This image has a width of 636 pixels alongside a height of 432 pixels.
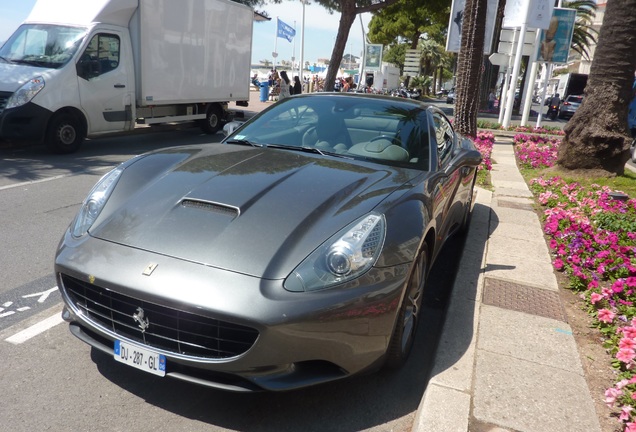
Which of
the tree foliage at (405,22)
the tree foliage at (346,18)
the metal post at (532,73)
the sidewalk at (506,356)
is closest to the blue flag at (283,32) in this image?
the tree foliage at (405,22)

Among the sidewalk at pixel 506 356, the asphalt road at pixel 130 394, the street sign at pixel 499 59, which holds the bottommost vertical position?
the asphalt road at pixel 130 394

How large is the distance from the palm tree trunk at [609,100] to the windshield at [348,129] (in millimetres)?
5099

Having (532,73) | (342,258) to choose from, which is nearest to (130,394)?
(342,258)

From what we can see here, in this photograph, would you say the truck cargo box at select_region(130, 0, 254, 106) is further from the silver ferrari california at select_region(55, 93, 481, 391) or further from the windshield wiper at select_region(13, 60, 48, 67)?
the silver ferrari california at select_region(55, 93, 481, 391)

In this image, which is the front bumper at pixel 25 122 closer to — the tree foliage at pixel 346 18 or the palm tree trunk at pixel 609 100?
the palm tree trunk at pixel 609 100

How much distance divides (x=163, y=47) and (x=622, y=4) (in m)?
8.52

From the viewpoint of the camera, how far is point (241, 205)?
265cm

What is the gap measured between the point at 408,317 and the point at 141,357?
1434mm

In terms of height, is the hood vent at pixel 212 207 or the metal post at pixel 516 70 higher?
the metal post at pixel 516 70

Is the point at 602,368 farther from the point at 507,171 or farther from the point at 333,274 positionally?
the point at 507,171

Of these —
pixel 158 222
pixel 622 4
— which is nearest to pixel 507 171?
pixel 622 4

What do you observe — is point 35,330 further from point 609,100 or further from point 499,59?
point 499,59

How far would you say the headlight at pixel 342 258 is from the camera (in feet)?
7.55

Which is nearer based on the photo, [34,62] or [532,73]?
[34,62]
